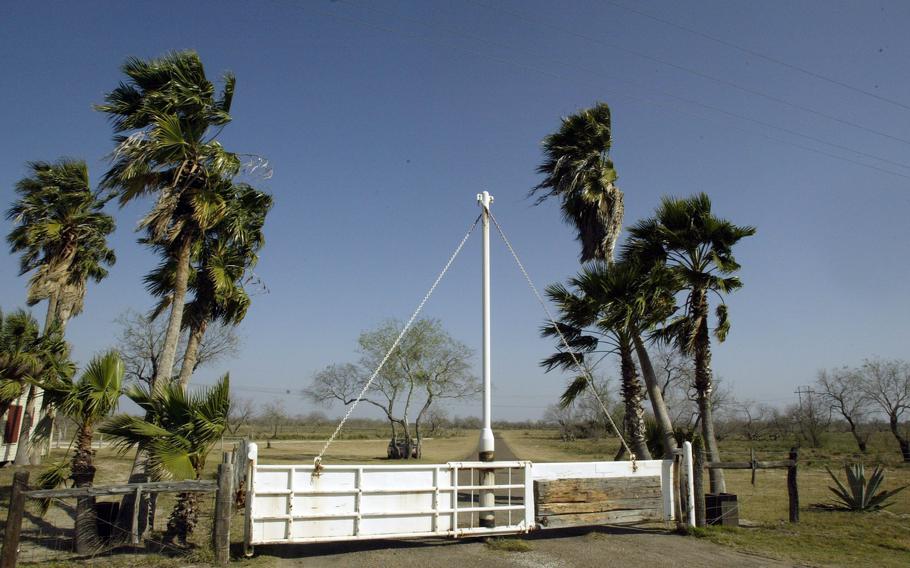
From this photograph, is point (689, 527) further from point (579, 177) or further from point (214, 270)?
point (214, 270)

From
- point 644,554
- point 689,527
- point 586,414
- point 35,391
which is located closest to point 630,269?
point 689,527

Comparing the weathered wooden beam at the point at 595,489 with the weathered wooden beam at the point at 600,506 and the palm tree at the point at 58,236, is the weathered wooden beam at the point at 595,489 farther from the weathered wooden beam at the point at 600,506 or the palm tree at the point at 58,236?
the palm tree at the point at 58,236

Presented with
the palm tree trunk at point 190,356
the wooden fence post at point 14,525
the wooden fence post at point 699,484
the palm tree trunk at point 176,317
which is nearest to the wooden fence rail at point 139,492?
the wooden fence post at point 14,525

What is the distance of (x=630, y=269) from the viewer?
1446 cm

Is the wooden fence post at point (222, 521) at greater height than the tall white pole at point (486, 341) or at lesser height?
lesser

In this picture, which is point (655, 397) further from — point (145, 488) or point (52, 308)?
point (52, 308)

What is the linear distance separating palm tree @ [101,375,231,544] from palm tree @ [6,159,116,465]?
36.4ft

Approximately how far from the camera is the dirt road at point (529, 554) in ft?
28.1

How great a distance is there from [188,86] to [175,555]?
875 cm

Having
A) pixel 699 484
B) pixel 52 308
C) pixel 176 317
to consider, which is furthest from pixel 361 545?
pixel 52 308

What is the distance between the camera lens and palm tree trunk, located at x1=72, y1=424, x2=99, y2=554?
29.7 ft

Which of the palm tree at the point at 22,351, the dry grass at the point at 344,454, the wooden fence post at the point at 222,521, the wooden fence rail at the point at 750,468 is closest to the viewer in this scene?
the wooden fence post at the point at 222,521

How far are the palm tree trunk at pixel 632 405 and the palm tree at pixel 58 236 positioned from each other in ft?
54.3

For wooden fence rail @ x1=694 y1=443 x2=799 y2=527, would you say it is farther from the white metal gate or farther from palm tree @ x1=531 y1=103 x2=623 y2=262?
palm tree @ x1=531 y1=103 x2=623 y2=262
